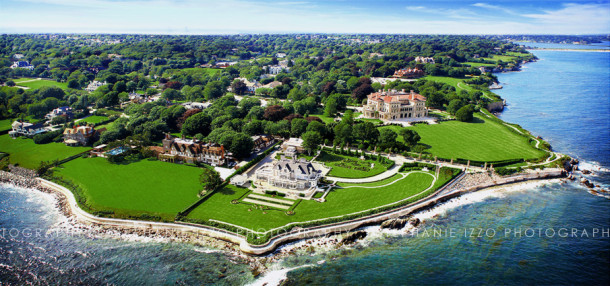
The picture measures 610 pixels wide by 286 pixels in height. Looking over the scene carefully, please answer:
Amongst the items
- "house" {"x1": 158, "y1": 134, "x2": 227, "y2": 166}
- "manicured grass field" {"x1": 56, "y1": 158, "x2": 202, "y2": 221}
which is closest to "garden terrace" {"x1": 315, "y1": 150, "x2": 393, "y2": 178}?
"house" {"x1": 158, "y1": 134, "x2": 227, "y2": 166}

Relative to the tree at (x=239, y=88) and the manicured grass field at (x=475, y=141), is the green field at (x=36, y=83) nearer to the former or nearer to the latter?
the tree at (x=239, y=88)

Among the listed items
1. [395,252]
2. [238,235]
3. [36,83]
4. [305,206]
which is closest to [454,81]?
[305,206]

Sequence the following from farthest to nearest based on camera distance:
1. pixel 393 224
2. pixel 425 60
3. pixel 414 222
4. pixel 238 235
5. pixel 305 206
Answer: pixel 425 60 < pixel 305 206 < pixel 414 222 < pixel 393 224 < pixel 238 235

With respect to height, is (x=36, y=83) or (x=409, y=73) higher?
(x=409, y=73)

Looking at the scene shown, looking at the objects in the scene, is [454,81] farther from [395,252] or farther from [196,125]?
[395,252]

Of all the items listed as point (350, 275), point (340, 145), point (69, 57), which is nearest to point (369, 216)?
point (350, 275)

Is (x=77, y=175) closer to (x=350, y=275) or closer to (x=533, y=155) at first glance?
(x=350, y=275)

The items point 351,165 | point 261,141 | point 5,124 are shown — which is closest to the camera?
point 351,165

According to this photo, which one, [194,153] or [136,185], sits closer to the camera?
[136,185]
